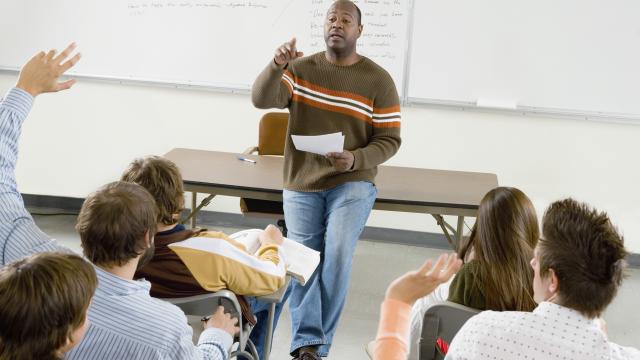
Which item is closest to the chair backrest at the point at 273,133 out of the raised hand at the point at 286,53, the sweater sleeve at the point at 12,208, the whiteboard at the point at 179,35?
the whiteboard at the point at 179,35

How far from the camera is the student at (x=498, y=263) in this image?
1.92 meters

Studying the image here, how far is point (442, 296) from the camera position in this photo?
2.03m

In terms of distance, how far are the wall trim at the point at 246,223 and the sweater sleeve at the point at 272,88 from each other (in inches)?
72.3

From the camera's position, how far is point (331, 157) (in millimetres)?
2896

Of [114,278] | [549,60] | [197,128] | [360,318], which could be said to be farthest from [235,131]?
[114,278]

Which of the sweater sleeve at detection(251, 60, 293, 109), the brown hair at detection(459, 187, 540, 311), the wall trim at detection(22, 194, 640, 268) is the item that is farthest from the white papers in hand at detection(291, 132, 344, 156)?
the wall trim at detection(22, 194, 640, 268)

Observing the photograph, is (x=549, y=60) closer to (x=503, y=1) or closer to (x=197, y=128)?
(x=503, y=1)

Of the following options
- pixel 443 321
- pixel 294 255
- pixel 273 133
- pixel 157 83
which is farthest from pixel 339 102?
pixel 157 83

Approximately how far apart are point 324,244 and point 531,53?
1.92 metres

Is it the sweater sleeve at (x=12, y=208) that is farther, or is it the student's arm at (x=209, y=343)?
the sweater sleeve at (x=12, y=208)

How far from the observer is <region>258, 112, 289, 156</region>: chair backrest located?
4.00 m

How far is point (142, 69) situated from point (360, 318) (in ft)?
7.01

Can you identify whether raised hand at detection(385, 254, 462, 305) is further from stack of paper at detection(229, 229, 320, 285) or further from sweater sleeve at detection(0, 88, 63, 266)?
stack of paper at detection(229, 229, 320, 285)

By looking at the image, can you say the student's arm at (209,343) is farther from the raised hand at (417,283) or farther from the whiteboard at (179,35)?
the whiteboard at (179,35)
